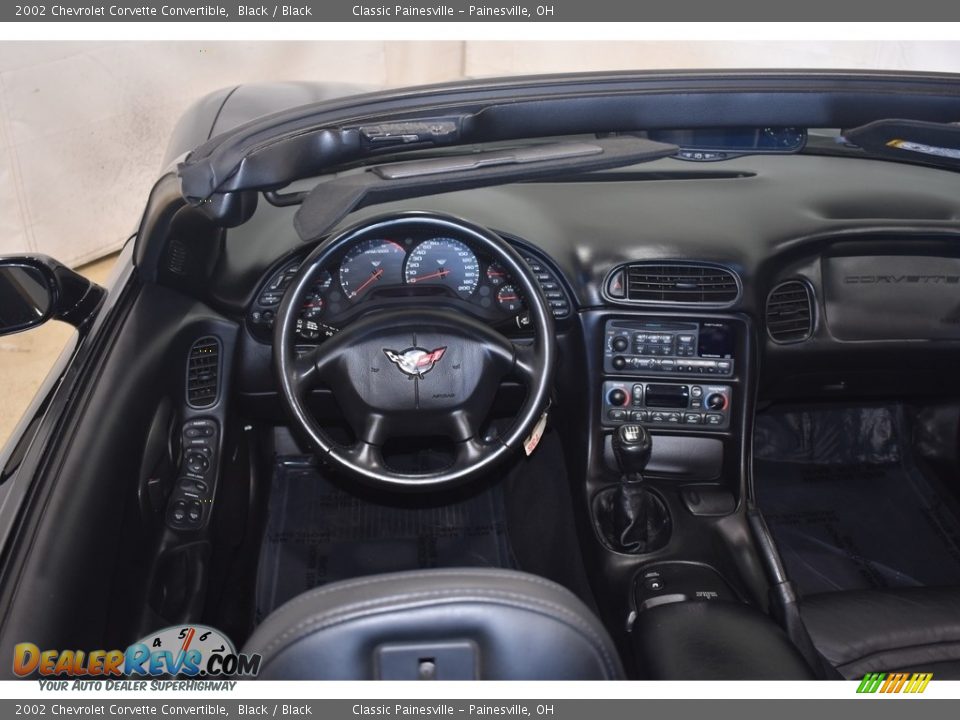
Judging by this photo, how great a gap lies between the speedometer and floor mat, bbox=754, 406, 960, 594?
125 cm

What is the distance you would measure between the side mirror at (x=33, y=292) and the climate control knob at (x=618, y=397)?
1220 mm

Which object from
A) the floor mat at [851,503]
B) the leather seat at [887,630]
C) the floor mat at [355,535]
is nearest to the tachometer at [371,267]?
the floor mat at [355,535]

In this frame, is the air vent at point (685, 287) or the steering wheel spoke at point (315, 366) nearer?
the steering wheel spoke at point (315, 366)

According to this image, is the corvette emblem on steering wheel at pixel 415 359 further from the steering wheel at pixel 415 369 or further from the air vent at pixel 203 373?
the air vent at pixel 203 373

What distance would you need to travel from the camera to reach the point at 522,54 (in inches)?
198

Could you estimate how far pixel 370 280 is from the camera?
72.2 inches

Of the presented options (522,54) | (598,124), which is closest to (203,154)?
(598,124)

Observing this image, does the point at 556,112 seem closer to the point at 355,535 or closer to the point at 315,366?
the point at 315,366

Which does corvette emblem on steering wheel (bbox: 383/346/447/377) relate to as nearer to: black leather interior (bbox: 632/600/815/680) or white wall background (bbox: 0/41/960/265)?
black leather interior (bbox: 632/600/815/680)

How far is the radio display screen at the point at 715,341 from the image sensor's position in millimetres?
2047

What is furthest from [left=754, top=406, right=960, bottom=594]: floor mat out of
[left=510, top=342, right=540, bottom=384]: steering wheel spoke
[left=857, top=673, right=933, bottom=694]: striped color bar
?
[left=510, top=342, right=540, bottom=384]: steering wheel spoke

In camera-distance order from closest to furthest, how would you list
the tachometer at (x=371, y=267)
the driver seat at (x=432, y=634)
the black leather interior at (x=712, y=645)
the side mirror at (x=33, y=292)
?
1. the driver seat at (x=432, y=634)
2. the black leather interior at (x=712, y=645)
3. the side mirror at (x=33, y=292)
4. the tachometer at (x=371, y=267)

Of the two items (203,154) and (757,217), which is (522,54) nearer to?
(757,217)

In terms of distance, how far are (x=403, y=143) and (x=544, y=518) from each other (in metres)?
1.45
